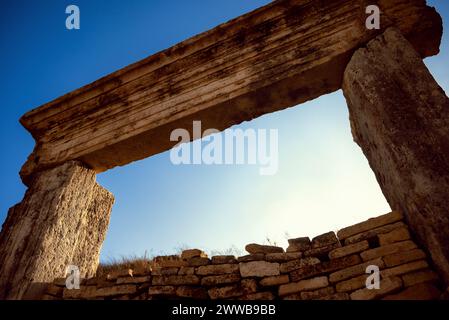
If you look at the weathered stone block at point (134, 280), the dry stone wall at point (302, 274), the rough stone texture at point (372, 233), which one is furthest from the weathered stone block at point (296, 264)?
the weathered stone block at point (134, 280)

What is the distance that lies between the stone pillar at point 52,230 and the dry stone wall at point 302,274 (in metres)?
0.32

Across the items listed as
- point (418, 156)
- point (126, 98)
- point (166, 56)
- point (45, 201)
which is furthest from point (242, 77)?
point (45, 201)

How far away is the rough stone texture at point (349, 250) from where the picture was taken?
2418 mm

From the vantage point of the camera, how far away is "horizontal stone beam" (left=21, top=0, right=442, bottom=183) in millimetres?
3271

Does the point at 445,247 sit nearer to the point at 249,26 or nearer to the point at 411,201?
the point at 411,201

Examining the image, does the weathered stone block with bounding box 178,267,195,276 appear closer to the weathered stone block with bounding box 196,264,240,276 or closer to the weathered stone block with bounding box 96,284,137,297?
the weathered stone block with bounding box 196,264,240,276

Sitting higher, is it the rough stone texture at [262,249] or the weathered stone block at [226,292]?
the rough stone texture at [262,249]

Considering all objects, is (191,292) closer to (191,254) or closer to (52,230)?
Result: (191,254)

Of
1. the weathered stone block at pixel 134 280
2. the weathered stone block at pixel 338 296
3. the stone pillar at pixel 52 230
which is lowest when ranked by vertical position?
the weathered stone block at pixel 338 296

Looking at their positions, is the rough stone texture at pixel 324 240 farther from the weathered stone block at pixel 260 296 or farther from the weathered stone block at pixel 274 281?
the weathered stone block at pixel 260 296

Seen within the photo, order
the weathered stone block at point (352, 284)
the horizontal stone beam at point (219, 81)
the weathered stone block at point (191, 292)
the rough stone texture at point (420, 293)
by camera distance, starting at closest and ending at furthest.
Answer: the rough stone texture at point (420, 293)
the weathered stone block at point (352, 284)
the weathered stone block at point (191, 292)
the horizontal stone beam at point (219, 81)

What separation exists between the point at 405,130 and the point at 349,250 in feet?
3.51

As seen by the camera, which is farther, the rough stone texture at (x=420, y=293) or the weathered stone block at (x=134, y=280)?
the weathered stone block at (x=134, y=280)

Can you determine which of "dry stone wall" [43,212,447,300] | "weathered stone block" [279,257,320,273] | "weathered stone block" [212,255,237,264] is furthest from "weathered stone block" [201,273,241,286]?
"weathered stone block" [279,257,320,273]
